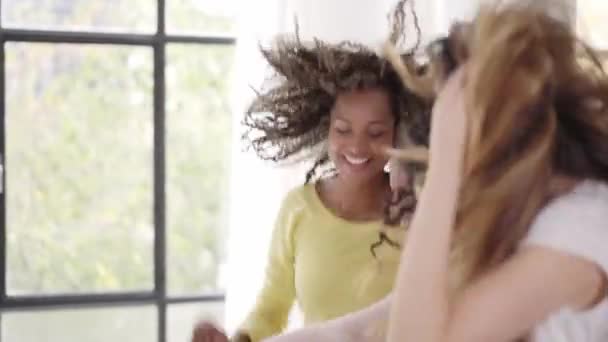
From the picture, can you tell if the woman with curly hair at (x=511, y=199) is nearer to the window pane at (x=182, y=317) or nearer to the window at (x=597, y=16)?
the window at (x=597, y=16)

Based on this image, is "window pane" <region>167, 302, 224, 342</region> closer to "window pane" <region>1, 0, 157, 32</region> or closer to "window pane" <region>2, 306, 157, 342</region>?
"window pane" <region>2, 306, 157, 342</region>

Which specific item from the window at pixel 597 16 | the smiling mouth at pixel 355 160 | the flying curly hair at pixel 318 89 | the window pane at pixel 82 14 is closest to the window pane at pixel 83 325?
the window pane at pixel 82 14

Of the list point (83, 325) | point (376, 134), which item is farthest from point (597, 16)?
point (83, 325)

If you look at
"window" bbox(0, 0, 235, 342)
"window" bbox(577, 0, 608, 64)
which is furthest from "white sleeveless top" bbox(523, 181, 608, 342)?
"window" bbox(0, 0, 235, 342)

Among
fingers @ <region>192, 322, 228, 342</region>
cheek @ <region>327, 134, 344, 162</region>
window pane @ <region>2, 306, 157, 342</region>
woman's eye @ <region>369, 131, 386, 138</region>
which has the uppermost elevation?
woman's eye @ <region>369, 131, 386, 138</region>

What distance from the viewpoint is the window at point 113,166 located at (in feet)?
6.06

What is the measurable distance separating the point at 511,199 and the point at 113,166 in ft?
3.97

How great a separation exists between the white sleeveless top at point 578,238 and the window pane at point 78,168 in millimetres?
1193

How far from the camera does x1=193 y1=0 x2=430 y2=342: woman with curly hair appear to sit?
4.16 feet

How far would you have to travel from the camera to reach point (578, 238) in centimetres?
81

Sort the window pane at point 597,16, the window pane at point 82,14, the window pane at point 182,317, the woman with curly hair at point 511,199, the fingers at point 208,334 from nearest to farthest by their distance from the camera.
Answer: the woman with curly hair at point 511,199 < the fingers at point 208,334 < the window pane at point 597,16 < the window pane at point 82,14 < the window pane at point 182,317

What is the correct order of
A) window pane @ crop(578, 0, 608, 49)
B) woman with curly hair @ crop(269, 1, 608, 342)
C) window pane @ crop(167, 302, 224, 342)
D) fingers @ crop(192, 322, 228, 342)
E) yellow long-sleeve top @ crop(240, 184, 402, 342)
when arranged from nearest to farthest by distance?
woman with curly hair @ crop(269, 1, 608, 342), fingers @ crop(192, 322, 228, 342), yellow long-sleeve top @ crop(240, 184, 402, 342), window pane @ crop(578, 0, 608, 49), window pane @ crop(167, 302, 224, 342)

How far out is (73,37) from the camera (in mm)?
1843

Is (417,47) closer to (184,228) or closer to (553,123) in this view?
(553,123)
